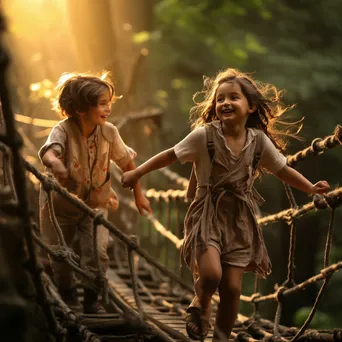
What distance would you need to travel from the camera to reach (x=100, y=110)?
153 inches

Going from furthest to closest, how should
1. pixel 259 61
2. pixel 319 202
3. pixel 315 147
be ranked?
pixel 259 61 → pixel 315 147 → pixel 319 202

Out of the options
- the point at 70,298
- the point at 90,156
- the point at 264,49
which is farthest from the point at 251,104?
the point at 264,49

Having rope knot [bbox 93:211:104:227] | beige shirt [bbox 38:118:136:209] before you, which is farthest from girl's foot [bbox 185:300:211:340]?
beige shirt [bbox 38:118:136:209]

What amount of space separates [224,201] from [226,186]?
0.20 feet

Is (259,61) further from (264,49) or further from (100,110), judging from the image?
(100,110)

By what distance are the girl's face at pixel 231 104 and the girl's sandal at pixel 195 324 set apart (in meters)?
0.72

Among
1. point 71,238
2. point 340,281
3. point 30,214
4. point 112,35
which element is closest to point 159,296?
point 71,238

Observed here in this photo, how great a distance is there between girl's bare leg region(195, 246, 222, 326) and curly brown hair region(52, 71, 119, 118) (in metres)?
0.81

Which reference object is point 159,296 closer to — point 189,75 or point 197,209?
point 197,209

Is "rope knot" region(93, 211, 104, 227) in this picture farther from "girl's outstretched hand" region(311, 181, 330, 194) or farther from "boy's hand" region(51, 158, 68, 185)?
"girl's outstretched hand" region(311, 181, 330, 194)

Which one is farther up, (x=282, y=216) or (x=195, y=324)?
(x=282, y=216)

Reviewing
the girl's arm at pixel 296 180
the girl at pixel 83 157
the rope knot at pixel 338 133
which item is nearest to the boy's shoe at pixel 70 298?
the girl at pixel 83 157

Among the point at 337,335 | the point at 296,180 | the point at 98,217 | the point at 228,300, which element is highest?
the point at 296,180

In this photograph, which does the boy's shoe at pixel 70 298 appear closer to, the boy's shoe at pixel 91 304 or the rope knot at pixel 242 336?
the boy's shoe at pixel 91 304
